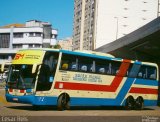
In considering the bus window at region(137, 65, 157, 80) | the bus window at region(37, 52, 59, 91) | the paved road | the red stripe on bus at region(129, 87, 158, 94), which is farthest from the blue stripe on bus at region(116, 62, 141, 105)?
the bus window at region(37, 52, 59, 91)

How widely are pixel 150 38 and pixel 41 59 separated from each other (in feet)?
46.0

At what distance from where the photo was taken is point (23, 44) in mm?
89125

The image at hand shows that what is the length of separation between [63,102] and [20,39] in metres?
71.5

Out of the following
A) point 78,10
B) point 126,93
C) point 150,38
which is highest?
point 78,10

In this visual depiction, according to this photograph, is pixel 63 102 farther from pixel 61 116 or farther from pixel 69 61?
pixel 61 116

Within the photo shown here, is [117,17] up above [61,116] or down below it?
above

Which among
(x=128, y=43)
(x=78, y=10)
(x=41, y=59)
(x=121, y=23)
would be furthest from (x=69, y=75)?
(x=78, y=10)

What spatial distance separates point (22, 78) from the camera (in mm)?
18250

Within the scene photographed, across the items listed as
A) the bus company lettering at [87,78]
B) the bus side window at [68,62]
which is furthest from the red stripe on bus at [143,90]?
the bus side window at [68,62]

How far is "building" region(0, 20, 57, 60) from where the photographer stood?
292ft

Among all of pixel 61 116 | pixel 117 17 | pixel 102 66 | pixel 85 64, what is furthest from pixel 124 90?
pixel 117 17

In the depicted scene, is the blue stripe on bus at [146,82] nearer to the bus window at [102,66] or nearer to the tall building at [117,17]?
the bus window at [102,66]

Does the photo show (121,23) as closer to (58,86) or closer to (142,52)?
(142,52)

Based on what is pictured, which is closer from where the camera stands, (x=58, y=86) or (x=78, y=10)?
(x=58, y=86)
